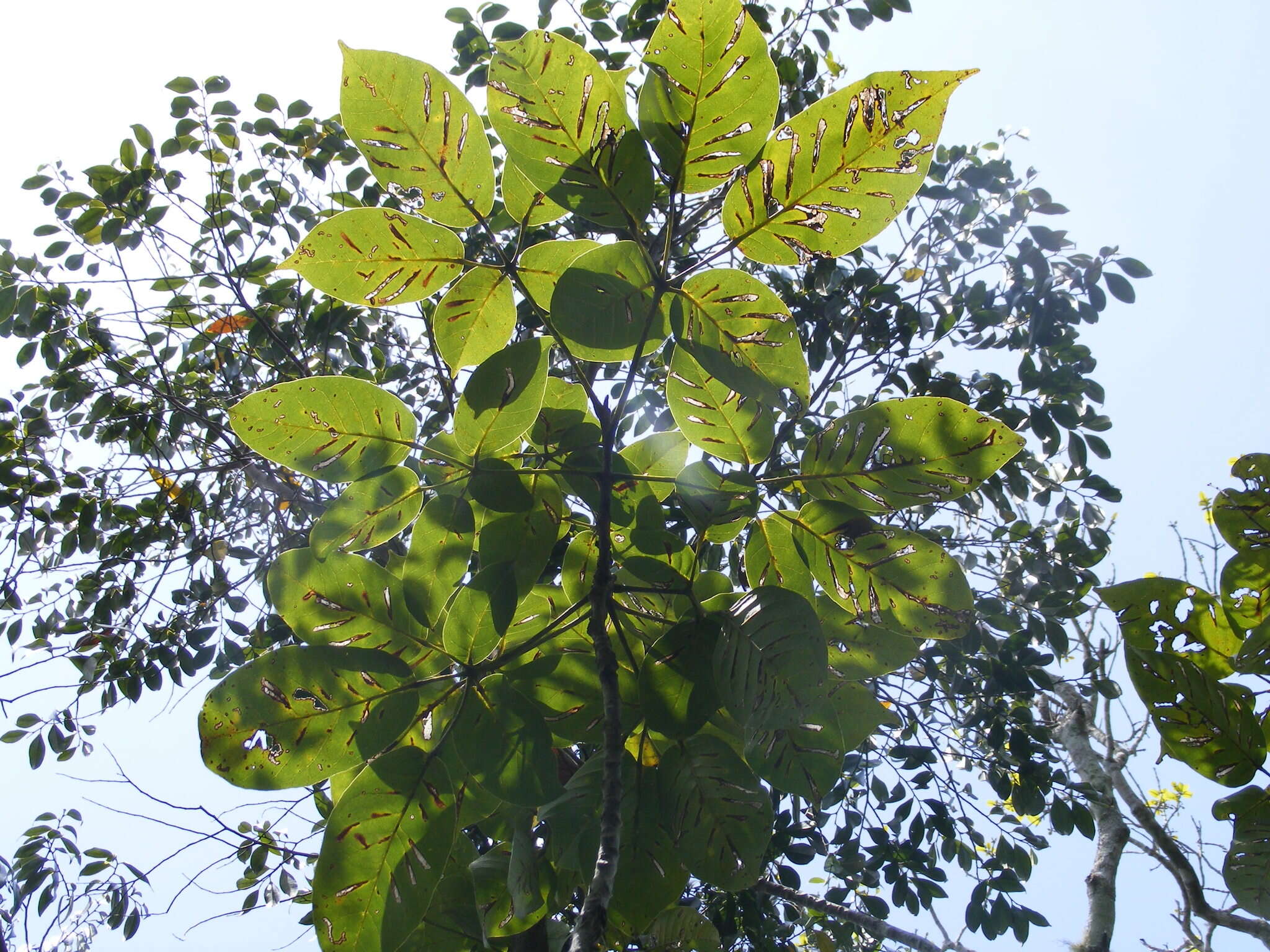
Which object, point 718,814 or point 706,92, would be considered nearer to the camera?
point 706,92

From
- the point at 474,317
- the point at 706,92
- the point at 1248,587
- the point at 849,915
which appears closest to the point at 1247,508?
the point at 1248,587

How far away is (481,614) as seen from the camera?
27.1 inches

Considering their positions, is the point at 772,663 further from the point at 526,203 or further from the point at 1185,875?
the point at 1185,875

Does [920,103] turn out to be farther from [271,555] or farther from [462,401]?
[271,555]

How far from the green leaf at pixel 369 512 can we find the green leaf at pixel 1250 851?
695mm

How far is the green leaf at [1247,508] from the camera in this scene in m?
0.66

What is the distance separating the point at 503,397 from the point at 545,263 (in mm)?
129

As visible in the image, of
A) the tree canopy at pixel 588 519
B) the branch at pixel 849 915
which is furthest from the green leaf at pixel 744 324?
the branch at pixel 849 915

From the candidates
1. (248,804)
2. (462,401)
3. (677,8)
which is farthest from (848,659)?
(248,804)

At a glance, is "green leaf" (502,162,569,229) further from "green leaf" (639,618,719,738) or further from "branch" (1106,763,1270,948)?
"branch" (1106,763,1270,948)

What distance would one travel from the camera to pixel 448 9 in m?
2.14

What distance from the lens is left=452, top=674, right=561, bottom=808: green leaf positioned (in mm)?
673

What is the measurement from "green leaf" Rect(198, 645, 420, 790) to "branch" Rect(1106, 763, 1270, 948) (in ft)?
2.26

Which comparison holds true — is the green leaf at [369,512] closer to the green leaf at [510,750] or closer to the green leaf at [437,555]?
the green leaf at [437,555]
